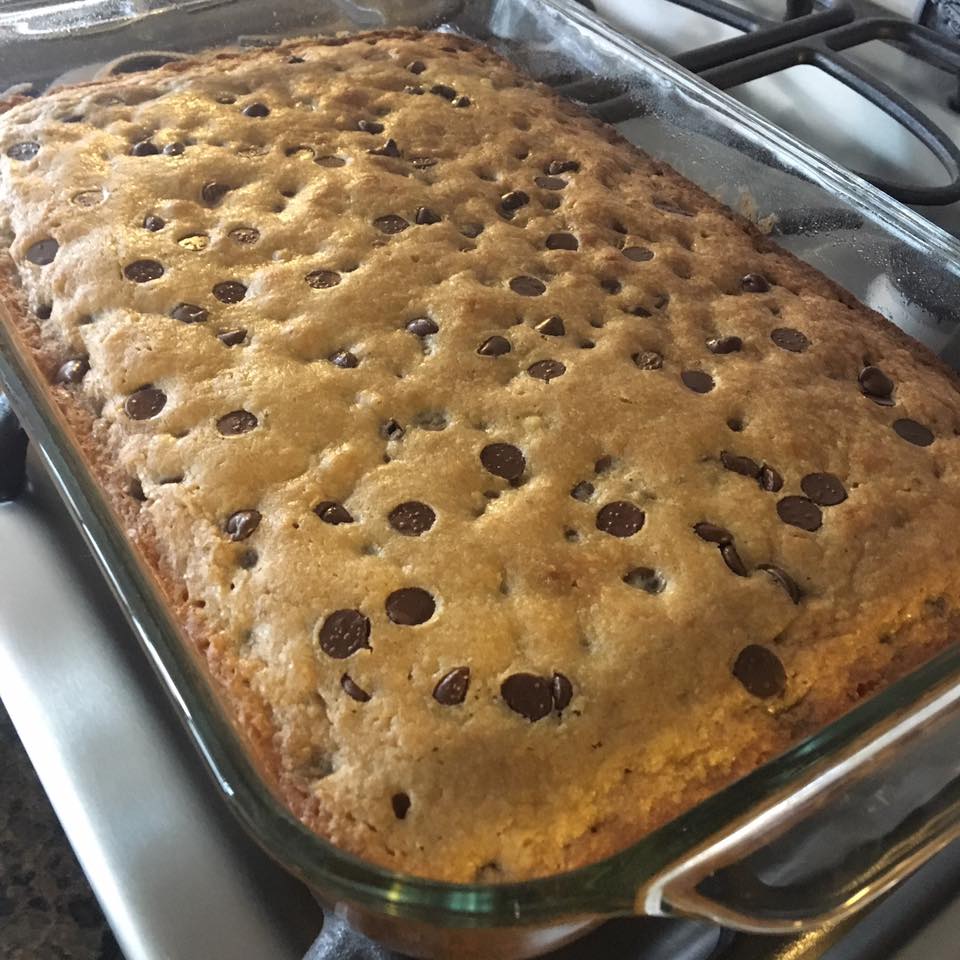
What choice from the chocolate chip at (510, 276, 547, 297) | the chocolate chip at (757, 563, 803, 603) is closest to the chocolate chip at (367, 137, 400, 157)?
the chocolate chip at (510, 276, 547, 297)

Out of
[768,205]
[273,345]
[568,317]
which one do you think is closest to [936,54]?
[768,205]

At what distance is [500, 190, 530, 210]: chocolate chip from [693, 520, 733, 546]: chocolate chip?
16.3 inches

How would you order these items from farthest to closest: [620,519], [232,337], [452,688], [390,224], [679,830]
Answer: [390,224] < [232,337] < [620,519] < [452,688] < [679,830]

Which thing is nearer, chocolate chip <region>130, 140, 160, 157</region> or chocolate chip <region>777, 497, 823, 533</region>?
chocolate chip <region>777, 497, 823, 533</region>

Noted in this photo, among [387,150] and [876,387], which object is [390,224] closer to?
[387,150]

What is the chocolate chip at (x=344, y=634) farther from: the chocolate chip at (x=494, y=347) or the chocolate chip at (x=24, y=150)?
the chocolate chip at (x=24, y=150)

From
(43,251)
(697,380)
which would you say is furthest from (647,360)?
(43,251)

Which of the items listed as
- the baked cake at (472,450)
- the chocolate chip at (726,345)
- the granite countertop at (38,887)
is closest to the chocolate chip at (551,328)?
the baked cake at (472,450)

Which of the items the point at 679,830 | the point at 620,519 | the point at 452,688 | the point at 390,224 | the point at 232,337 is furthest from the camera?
the point at 390,224

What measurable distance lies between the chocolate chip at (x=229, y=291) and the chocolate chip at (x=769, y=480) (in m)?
0.43

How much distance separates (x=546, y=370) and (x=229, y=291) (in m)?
0.26

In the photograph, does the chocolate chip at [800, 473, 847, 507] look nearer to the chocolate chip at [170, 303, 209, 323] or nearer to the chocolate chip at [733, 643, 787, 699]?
the chocolate chip at [733, 643, 787, 699]

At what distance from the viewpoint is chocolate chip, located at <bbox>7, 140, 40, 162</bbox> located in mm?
984

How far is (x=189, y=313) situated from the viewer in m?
0.82
